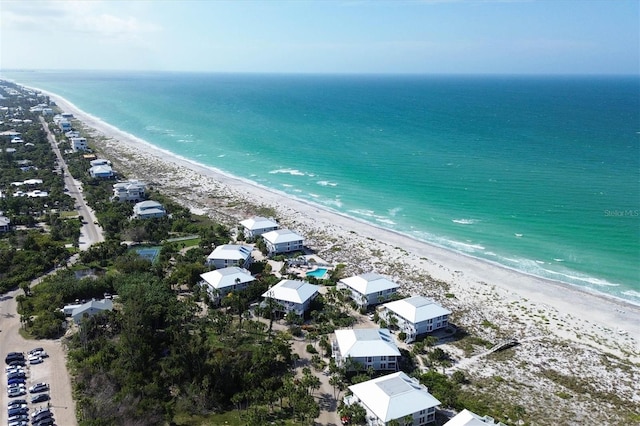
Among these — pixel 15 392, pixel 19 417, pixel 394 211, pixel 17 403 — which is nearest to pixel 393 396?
pixel 19 417

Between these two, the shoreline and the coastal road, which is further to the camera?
the coastal road

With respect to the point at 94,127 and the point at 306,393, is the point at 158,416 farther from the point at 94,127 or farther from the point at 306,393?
the point at 94,127

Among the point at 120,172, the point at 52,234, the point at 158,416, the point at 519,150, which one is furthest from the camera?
the point at 519,150

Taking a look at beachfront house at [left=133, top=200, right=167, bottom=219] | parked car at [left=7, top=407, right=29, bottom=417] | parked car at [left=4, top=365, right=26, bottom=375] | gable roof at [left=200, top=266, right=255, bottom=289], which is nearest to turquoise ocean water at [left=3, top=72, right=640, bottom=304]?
beachfront house at [left=133, top=200, right=167, bottom=219]

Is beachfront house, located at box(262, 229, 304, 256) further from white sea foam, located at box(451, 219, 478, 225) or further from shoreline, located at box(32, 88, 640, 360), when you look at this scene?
white sea foam, located at box(451, 219, 478, 225)

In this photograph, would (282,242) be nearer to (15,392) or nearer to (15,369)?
(15,369)

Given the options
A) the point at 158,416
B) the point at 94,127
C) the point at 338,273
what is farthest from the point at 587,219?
the point at 94,127
